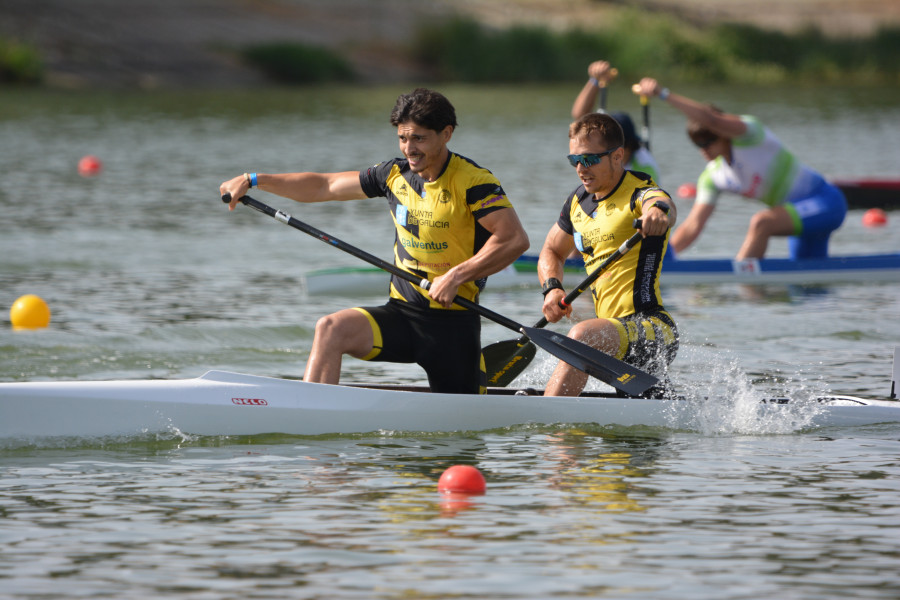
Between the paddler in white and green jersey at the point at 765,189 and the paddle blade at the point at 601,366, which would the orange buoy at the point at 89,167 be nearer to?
the paddler in white and green jersey at the point at 765,189

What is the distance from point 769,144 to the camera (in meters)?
11.8

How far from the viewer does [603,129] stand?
22.4ft

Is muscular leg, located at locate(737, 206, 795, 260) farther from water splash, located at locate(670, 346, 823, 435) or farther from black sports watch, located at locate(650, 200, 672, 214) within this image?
black sports watch, located at locate(650, 200, 672, 214)

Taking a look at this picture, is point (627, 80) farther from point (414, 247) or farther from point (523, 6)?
point (414, 247)

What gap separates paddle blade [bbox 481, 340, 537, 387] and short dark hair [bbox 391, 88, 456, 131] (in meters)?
1.59

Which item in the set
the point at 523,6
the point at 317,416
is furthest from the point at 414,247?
the point at 523,6

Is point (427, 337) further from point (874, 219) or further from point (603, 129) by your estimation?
point (874, 219)

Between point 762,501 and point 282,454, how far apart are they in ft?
7.35

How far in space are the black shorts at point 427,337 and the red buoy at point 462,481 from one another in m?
0.80

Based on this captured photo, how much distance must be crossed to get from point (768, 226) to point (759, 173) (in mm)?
500

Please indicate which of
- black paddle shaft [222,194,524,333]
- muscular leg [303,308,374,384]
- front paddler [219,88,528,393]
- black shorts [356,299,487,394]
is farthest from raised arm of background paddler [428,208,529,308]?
muscular leg [303,308,374,384]

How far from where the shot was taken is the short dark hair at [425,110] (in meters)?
6.32

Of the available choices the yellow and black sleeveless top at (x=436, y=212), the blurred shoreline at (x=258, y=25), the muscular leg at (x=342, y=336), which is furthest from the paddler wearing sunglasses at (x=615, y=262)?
the blurred shoreline at (x=258, y=25)

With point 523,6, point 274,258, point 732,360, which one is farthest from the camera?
point 523,6
